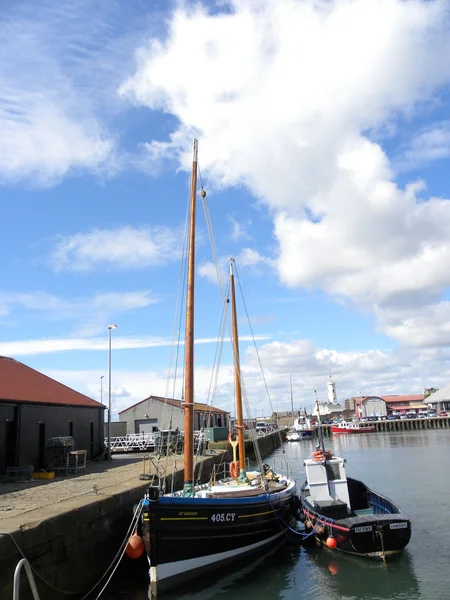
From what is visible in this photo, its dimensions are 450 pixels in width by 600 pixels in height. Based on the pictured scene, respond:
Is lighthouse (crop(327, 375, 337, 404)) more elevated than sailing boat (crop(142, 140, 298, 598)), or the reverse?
lighthouse (crop(327, 375, 337, 404))

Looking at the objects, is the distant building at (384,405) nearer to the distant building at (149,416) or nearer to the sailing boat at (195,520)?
the distant building at (149,416)

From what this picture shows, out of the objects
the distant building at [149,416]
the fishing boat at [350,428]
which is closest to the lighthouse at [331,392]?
the fishing boat at [350,428]

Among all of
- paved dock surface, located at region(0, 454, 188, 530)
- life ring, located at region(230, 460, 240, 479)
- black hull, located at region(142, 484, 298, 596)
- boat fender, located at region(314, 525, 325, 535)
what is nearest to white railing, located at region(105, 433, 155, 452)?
paved dock surface, located at region(0, 454, 188, 530)

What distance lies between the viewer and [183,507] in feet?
45.0

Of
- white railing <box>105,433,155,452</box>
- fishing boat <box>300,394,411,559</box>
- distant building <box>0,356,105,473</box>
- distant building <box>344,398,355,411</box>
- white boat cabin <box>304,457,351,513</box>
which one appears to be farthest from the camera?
distant building <box>344,398,355,411</box>

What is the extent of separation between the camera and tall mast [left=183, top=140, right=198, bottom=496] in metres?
15.2

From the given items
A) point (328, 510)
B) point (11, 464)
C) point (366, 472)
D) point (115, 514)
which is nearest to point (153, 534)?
point (115, 514)

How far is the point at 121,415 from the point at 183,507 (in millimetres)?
46361

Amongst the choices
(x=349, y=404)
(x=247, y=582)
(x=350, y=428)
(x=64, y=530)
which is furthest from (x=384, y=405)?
(x=64, y=530)

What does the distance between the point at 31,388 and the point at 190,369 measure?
16150mm

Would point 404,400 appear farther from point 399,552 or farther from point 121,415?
point 399,552

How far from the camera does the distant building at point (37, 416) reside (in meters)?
23.8

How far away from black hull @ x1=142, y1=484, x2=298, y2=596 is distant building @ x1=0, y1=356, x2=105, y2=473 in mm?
12886

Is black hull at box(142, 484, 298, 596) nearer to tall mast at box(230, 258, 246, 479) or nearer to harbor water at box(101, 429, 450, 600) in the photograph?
harbor water at box(101, 429, 450, 600)
